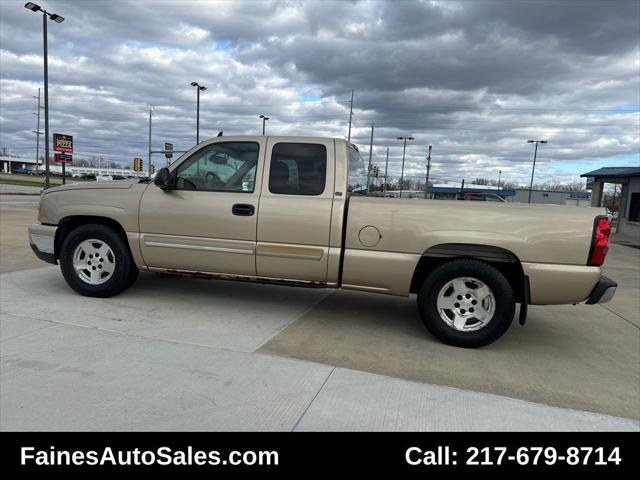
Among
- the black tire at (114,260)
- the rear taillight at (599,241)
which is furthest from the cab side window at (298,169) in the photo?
the rear taillight at (599,241)

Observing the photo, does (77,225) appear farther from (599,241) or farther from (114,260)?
(599,241)

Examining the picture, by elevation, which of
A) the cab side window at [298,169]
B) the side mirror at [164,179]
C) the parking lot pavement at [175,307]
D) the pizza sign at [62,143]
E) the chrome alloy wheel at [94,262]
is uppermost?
the pizza sign at [62,143]

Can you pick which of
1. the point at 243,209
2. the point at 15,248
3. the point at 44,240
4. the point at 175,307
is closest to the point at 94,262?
the point at 44,240

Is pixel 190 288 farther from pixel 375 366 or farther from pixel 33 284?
pixel 375 366

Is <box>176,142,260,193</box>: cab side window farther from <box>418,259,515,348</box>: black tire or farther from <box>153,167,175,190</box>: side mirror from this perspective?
<box>418,259,515,348</box>: black tire

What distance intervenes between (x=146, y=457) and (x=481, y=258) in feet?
10.5

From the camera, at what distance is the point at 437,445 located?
8.67 feet

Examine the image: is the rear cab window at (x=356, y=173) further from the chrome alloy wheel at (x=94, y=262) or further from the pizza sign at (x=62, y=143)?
the pizza sign at (x=62, y=143)

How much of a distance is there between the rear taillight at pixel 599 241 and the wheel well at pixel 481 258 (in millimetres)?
587

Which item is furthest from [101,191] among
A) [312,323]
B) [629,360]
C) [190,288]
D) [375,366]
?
[629,360]

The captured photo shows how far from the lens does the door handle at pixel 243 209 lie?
183 inches

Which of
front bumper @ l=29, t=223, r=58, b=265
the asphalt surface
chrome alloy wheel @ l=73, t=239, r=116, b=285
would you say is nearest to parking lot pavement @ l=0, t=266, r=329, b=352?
the asphalt surface

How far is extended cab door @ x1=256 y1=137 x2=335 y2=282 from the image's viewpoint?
4.50 m

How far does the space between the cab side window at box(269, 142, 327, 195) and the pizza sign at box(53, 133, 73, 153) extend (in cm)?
2405
